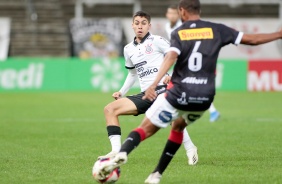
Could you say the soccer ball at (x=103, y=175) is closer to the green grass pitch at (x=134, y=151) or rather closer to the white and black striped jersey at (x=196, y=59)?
the green grass pitch at (x=134, y=151)

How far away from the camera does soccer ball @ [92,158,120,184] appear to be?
8.62 m

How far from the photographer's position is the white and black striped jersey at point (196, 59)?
848 centimetres

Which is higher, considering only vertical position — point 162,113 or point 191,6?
point 191,6

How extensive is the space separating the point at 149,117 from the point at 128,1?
2850cm

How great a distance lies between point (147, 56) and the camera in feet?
36.0

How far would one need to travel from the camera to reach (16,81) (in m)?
28.8

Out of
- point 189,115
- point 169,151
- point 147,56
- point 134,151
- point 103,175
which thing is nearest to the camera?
point 103,175

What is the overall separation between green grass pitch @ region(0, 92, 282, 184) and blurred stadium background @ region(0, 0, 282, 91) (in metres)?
4.85

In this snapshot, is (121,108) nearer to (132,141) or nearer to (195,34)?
(132,141)

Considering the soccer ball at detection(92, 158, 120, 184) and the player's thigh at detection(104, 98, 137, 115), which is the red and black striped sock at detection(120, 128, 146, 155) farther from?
the player's thigh at detection(104, 98, 137, 115)

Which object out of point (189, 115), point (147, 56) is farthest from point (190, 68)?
point (147, 56)

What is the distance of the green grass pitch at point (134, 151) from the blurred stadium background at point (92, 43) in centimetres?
485

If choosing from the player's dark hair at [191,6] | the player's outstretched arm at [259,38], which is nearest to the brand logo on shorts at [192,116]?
the player's outstretched arm at [259,38]

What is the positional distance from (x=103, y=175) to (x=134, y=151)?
3779mm
